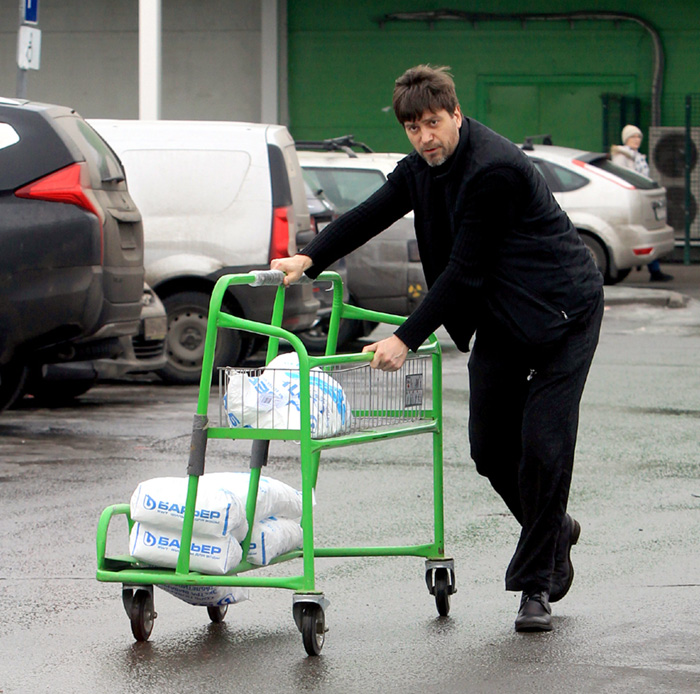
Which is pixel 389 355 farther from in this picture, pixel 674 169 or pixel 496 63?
pixel 496 63

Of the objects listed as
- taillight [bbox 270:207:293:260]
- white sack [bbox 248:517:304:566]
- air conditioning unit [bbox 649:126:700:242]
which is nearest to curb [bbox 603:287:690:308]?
air conditioning unit [bbox 649:126:700:242]

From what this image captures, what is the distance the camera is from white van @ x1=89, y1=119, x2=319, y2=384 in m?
11.0

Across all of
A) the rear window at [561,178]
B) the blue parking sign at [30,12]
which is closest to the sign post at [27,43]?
the blue parking sign at [30,12]

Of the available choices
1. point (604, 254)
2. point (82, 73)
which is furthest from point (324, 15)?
point (604, 254)

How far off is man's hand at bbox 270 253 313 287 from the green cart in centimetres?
7

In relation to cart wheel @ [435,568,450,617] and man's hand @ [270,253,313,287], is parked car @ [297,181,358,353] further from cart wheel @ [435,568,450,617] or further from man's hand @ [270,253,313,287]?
cart wheel @ [435,568,450,617]

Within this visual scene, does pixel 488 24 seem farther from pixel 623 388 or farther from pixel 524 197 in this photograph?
pixel 524 197

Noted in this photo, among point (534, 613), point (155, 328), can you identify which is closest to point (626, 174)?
point (155, 328)

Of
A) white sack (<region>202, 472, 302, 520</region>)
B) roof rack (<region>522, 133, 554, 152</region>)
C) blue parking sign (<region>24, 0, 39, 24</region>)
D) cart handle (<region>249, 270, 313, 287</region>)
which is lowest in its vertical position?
white sack (<region>202, 472, 302, 520</region>)

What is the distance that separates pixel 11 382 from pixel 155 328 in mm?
1408

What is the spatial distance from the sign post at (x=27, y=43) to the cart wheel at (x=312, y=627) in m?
8.86

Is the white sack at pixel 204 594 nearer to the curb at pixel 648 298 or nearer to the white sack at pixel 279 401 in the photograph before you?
the white sack at pixel 279 401

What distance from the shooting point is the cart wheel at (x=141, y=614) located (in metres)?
4.56

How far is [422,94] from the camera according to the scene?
443 centimetres
